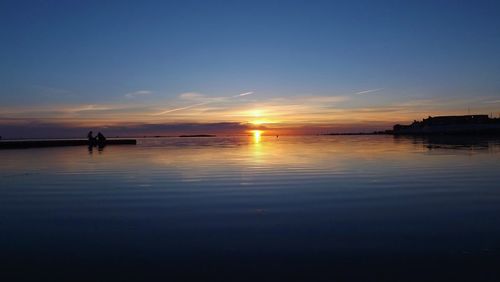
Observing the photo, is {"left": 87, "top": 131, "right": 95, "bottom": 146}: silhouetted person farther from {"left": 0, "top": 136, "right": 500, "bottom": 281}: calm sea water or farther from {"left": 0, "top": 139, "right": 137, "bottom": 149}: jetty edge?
{"left": 0, "top": 136, "right": 500, "bottom": 281}: calm sea water

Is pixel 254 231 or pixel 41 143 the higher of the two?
pixel 41 143

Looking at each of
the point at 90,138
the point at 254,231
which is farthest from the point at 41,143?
the point at 254,231

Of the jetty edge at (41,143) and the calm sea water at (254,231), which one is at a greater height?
the jetty edge at (41,143)

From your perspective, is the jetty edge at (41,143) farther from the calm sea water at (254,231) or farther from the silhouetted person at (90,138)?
the calm sea water at (254,231)

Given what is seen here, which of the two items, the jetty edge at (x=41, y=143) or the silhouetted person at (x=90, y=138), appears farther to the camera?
the silhouetted person at (x=90, y=138)

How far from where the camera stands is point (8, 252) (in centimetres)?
823

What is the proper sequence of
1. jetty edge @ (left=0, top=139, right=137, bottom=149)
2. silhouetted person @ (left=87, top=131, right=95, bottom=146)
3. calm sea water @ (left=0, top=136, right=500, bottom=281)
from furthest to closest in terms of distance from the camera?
silhouetted person @ (left=87, top=131, right=95, bottom=146)
jetty edge @ (left=0, top=139, right=137, bottom=149)
calm sea water @ (left=0, top=136, right=500, bottom=281)

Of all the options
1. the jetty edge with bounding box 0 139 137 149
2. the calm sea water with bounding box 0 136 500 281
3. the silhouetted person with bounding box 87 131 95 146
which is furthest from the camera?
the silhouetted person with bounding box 87 131 95 146

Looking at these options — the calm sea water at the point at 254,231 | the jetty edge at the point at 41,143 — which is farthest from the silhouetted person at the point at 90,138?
the calm sea water at the point at 254,231

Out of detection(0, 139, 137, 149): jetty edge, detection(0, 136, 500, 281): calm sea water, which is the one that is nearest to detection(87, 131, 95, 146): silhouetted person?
detection(0, 139, 137, 149): jetty edge

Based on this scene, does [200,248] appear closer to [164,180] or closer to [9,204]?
[9,204]

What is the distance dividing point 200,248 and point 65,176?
17.1 meters

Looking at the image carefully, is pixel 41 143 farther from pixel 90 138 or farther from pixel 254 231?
pixel 254 231

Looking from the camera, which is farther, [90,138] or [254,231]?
[90,138]
